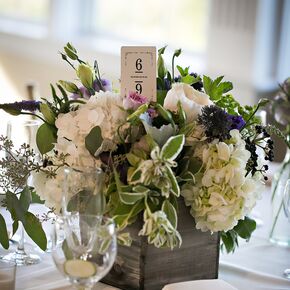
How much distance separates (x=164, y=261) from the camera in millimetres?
1578

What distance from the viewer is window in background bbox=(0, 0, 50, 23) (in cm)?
516

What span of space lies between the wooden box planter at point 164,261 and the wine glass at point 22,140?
215 mm

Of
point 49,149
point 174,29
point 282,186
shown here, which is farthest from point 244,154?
point 174,29

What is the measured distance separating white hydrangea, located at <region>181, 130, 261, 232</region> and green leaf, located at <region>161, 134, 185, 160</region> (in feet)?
0.47

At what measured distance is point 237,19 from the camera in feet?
13.0

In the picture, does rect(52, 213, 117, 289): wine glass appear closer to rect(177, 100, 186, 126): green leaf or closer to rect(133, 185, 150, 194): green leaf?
rect(133, 185, 150, 194): green leaf

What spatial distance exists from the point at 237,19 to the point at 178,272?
253 cm

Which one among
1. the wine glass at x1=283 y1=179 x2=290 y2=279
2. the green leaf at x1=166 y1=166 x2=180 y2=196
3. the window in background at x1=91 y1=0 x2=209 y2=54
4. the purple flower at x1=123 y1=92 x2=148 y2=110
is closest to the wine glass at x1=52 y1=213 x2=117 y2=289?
the green leaf at x1=166 y1=166 x2=180 y2=196

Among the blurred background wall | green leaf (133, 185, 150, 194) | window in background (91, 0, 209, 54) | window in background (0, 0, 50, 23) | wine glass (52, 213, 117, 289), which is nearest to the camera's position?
wine glass (52, 213, 117, 289)

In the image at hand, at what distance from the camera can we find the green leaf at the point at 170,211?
4.76 ft

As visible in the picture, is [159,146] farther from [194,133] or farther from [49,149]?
[49,149]

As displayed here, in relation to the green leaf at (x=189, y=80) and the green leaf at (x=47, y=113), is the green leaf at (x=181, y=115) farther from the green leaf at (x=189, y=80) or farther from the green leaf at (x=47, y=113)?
the green leaf at (x=47, y=113)

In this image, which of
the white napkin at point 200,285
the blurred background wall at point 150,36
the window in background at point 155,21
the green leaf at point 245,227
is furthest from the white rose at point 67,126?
the window in background at point 155,21

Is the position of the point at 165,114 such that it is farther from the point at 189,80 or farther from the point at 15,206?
the point at 15,206
